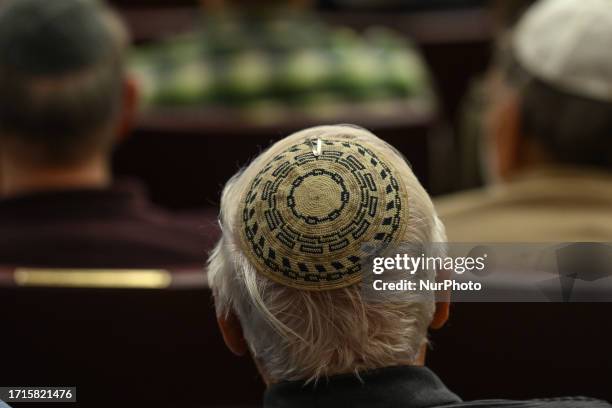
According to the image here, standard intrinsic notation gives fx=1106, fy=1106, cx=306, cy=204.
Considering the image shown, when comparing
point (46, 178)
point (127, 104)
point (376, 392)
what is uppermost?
point (127, 104)

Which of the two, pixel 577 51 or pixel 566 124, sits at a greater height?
pixel 577 51

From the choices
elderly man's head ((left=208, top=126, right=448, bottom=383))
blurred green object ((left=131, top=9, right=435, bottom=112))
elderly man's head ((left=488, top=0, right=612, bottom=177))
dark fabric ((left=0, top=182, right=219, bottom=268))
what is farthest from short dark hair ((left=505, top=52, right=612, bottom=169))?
blurred green object ((left=131, top=9, right=435, bottom=112))

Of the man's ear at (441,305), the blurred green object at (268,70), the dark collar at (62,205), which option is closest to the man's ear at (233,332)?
the man's ear at (441,305)

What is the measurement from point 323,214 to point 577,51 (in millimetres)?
1074

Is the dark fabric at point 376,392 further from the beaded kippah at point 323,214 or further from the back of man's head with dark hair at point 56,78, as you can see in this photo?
the back of man's head with dark hair at point 56,78

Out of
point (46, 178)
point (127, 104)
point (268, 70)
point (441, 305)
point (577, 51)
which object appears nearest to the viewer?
point (441, 305)

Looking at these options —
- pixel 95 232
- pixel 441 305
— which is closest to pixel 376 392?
pixel 441 305

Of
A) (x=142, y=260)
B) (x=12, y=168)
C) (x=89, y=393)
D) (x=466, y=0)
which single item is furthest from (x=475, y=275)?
(x=466, y=0)

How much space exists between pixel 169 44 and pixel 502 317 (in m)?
2.50

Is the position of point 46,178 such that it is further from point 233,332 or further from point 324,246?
point 324,246

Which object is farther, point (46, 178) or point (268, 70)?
point (268, 70)

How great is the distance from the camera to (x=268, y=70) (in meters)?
3.53

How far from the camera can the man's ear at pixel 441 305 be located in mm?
1144

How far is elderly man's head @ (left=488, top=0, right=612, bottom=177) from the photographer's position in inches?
77.4
